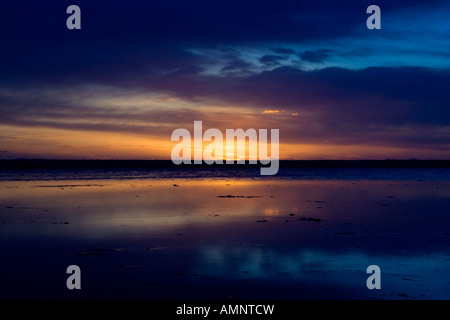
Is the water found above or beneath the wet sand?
above

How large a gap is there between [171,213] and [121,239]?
6179 mm

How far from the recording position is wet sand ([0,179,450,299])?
9203mm

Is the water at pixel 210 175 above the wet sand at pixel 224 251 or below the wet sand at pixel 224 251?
above

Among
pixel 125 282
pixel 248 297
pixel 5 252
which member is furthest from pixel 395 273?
pixel 5 252

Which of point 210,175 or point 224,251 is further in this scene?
point 210,175

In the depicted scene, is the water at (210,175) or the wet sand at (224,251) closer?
the wet sand at (224,251)

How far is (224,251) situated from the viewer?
1252 centimetres

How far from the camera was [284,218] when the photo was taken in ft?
62.2

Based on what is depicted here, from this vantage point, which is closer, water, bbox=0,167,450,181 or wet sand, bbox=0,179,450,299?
wet sand, bbox=0,179,450,299

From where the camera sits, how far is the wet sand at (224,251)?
9.20m

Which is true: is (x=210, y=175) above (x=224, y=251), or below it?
above
